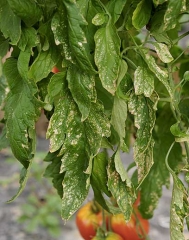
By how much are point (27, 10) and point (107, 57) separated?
95 mm

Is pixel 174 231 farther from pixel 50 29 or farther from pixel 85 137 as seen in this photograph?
pixel 50 29

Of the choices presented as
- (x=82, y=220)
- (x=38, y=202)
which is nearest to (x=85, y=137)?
(x=82, y=220)

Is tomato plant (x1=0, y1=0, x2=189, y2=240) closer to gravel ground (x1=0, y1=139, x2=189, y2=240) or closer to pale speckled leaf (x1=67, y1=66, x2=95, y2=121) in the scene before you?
pale speckled leaf (x1=67, y1=66, x2=95, y2=121)

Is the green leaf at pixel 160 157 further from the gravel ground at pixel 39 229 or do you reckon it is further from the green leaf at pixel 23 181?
the gravel ground at pixel 39 229

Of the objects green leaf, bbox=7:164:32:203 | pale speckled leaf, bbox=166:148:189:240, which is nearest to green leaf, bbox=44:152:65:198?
green leaf, bbox=7:164:32:203

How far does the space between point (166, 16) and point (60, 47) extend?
4.5 inches

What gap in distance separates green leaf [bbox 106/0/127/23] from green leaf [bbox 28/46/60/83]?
0.07 metres

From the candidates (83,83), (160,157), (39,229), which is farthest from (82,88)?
(39,229)

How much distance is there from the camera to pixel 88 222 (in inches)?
36.0

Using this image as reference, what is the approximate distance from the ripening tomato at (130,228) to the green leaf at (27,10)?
0.46 m

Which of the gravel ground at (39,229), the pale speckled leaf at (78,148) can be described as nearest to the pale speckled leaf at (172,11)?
the pale speckled leaf at (78,148)

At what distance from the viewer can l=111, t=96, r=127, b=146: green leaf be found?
540 millimetres

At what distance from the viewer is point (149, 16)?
55cm

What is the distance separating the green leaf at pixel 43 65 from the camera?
0.53 meters
